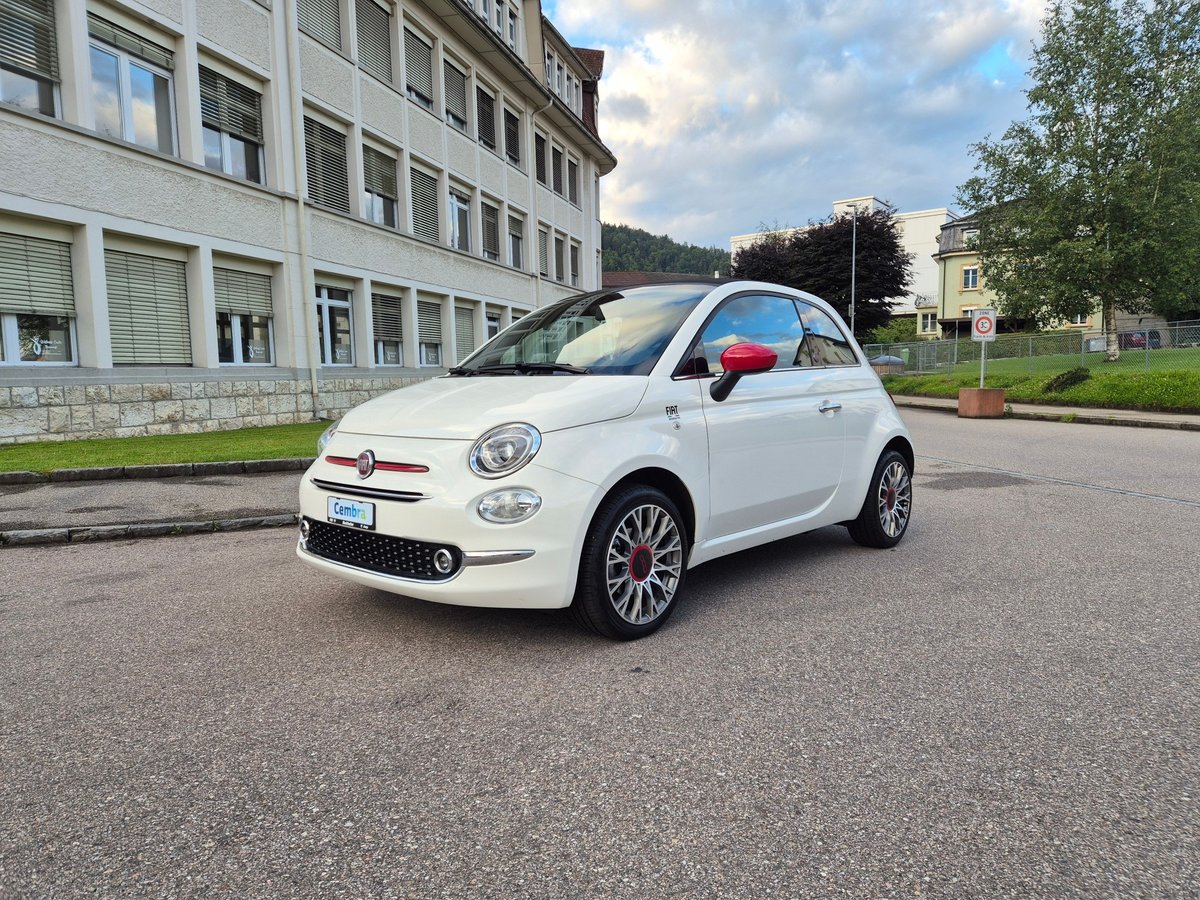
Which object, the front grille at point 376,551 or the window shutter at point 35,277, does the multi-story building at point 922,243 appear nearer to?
the window shutter at point 35,277

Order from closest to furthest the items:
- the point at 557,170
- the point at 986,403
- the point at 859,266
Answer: the point at 986,403, the point at 557,170, the point at 859,266

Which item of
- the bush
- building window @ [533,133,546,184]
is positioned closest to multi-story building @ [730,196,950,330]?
building window @ [533,133,546,184]

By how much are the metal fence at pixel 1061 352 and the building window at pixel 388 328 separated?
20.2 metres

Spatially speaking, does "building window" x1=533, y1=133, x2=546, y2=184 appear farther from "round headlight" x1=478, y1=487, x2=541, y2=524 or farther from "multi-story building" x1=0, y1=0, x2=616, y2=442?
"round headlight" x1=478, y1=487, x2=541, y2=524

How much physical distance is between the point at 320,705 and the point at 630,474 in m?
1.64

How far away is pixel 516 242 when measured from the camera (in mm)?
27297

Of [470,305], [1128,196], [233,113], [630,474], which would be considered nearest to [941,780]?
[630,474]

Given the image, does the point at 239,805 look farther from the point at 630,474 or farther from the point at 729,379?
the point at 729,379

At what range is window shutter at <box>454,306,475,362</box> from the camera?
22922 mm

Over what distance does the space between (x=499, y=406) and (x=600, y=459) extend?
0.54 meters

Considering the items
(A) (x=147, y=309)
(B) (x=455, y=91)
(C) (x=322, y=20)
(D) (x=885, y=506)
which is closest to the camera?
(D) (x=885, y=506)

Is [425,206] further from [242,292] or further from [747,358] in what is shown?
[747,358]

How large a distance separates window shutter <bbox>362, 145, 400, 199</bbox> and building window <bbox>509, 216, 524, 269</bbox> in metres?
7.12

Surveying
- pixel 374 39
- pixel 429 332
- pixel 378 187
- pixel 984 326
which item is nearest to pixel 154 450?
pixel 378 187
